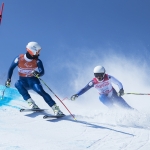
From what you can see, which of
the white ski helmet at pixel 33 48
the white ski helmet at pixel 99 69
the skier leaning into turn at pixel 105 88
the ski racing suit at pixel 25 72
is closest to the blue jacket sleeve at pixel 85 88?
the skier leaning into turn at pixel 105 88

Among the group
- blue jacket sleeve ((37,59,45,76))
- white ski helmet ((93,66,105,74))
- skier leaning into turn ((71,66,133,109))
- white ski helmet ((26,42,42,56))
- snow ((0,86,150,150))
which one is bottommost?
snow ((0,86,150,150))

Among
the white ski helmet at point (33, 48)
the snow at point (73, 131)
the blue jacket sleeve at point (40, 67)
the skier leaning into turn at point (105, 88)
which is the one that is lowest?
the snow at point (73, 131)

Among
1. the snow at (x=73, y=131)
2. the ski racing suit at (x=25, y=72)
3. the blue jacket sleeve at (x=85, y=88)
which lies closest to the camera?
the snow at (x=73, y=131)

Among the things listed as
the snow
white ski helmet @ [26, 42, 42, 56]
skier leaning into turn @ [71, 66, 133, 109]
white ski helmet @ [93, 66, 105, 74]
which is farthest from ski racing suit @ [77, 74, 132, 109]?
white ski helmet @ [26, 42, 42, 56]

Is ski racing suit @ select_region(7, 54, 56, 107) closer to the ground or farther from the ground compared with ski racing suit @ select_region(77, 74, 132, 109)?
farther from the ground

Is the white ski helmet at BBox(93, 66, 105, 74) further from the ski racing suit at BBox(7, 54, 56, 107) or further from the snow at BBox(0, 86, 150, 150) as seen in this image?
the ski racing suit at BBox(7, 54, 56, 107)

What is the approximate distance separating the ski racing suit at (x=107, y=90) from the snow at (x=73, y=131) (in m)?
1.11

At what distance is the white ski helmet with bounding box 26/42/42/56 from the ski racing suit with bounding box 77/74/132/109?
2.03 meters

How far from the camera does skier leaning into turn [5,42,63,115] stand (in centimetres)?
743

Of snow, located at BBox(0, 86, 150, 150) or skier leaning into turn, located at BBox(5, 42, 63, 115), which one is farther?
skier leaning into turn, located at BBox(5, 42, 63, 115)

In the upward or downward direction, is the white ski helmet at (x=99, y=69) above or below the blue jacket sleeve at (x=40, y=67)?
below

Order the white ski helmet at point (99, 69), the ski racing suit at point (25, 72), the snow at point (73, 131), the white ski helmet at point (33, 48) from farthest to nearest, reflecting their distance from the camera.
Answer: the white ski helmet at point (99, 69) → the ski racing suit at point (25, 72) → the white ski helmet at point (33, 48) → the snow at point (73, 131)

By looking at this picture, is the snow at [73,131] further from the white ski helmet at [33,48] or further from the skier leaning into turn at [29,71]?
the white ski helmet at [33,48]

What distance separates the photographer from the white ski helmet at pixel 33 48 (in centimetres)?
741
